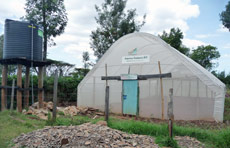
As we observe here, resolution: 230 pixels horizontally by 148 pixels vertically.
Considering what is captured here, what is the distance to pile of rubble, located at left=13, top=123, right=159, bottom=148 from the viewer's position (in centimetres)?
488

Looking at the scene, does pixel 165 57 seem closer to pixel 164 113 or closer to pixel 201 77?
pixel 201 77

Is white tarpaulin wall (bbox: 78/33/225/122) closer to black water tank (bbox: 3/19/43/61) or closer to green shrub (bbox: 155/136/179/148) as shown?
black water tank (bbox: 3/19/43/61)

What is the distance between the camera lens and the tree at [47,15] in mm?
21047

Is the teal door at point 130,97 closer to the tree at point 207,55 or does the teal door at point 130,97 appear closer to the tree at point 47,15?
the tree at point 47,15

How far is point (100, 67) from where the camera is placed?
1298cm

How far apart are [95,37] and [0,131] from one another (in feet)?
62.8

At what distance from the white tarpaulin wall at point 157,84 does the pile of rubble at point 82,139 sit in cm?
528

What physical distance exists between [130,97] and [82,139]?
671cm

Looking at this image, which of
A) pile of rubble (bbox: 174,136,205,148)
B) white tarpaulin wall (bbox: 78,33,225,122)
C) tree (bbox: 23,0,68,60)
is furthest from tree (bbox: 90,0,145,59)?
pile of rubble (bbox: 174,136,205,148)

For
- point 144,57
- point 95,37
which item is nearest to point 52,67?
point 95,37

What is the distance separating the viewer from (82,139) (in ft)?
16.5

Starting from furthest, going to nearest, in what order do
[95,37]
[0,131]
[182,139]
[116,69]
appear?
[95,37] → [116,69] → [0,131] → [182,139]

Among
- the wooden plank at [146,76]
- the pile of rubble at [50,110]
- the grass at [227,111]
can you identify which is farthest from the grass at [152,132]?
the grass at [227,111]

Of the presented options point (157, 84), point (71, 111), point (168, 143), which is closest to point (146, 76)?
point (157, 84)
